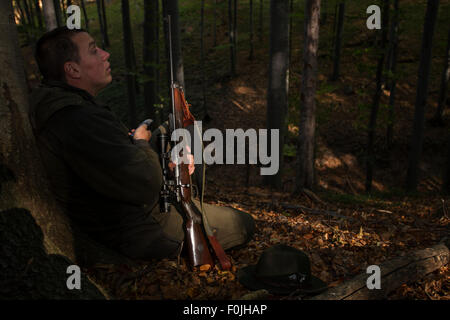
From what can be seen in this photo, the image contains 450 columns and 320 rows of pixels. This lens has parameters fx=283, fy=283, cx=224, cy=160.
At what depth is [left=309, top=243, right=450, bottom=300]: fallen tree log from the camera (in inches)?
94.7

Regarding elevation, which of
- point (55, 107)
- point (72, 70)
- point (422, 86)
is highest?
point (72, 70)

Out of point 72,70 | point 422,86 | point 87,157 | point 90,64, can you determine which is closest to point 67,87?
point 72,70

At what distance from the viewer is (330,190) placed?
14.1 metres

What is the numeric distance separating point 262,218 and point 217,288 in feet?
7.97

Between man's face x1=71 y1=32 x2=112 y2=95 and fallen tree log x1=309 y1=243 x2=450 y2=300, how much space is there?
272 cm

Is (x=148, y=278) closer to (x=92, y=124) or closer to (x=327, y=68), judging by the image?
(x=92, y=124)

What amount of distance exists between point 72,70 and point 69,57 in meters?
0.11

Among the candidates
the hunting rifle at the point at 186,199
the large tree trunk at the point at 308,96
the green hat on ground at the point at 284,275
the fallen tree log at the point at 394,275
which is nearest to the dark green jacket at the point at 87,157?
the hunting rifle at the point at 186,199

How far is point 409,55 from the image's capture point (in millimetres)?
21719

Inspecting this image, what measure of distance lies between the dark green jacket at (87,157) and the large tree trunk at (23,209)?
4.2 inches

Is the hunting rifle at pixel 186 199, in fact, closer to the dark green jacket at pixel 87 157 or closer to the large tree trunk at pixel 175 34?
the dark green jacket at pixel 87 157

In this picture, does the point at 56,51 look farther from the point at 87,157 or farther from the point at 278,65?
the point at 278,65

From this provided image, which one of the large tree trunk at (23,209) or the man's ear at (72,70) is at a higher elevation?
the man's ear at (72,70)

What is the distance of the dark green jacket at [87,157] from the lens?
7.45ft
